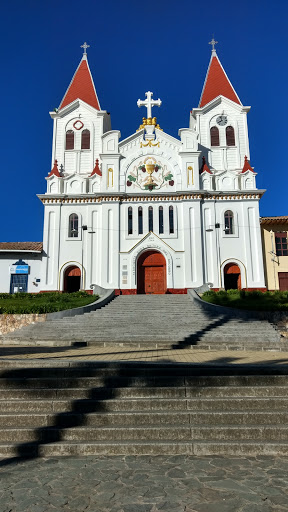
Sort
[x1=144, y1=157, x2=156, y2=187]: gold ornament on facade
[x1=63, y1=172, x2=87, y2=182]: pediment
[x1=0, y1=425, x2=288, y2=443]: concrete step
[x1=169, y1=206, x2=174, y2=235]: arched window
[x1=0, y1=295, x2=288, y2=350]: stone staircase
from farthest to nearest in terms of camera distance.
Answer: [x1=63, y1=172, x2=87, y2=182]: pediment < [x1=144, y1=157, x2=156, y2=187]: gold ornament on facade < [x1=169, y1=206, x2=174, y2=235]: arched window < [x1=0, y1=295, x2=288, y2=350]: stone staircase < [x1=0, y1=425, x2=288, y2=443]: concrete step

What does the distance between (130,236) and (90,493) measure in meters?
23.8

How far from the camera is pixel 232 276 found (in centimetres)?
2717

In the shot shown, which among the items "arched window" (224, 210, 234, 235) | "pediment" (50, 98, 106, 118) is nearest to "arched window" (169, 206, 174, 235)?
"arched window" (224, 210, 234, 235)

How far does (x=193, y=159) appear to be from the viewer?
92.3 ft

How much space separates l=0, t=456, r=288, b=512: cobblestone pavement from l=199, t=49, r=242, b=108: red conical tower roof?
101 feet

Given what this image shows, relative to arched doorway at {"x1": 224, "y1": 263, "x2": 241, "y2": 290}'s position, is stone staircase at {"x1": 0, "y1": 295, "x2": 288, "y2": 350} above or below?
below

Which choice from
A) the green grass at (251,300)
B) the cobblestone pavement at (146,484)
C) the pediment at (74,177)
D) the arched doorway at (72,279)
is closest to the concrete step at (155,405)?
the cobblestone pavement at (146,484)

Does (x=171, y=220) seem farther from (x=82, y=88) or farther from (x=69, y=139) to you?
(x=82, y=88)

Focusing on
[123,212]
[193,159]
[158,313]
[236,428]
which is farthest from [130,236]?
[236,428]

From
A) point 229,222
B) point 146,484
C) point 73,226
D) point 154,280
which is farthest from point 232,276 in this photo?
point 146,484

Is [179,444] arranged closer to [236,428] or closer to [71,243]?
[236,428]

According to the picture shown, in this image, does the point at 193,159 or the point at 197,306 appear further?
the point at 193,159

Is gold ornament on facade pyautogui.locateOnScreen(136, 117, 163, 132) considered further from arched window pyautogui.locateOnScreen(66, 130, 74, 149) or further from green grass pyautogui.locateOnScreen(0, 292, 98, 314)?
green grass pyautogui.locateOnScreen(0, 292, 98, 314)

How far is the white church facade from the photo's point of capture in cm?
2659
